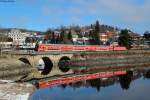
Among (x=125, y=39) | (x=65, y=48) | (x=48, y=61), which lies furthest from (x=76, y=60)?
(x=125, y=39)

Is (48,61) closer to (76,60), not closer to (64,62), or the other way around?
(64,62)

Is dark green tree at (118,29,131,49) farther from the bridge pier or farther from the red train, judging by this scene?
the bridge pier

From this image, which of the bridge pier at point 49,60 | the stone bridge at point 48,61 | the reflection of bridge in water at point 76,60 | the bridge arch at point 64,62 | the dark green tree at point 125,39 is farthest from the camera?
the dark green tree at point 125,39

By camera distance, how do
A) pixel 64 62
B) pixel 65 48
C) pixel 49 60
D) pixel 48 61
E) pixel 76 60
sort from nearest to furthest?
pixel 49 60 < pixel 48 61 < pixel 64 62 < pixel 76 60 < pixel 65 48

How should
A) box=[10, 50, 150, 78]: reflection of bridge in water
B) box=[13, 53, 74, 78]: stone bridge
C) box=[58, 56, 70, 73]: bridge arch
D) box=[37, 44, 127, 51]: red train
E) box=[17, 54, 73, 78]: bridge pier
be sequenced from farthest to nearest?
box=[37, 44, 127, 51]: red train, box=[58, 56, 70, 73]: bridge arch, box=[10, 50, 150, 78]: reflection of bridge in water, box=[17, 54, 73, 78]: bridge pier, box=[13, 53, 74, 78]: stone bridge

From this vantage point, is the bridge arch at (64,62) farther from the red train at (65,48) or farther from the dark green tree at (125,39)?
the dark green tree at (125,39)

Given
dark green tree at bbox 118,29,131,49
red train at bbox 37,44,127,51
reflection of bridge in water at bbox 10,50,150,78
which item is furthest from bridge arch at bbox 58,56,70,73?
dark green tree at bbox 118,29,131,49

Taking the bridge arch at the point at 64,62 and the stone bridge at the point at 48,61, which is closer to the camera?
the stone bridge at the point at 48,61

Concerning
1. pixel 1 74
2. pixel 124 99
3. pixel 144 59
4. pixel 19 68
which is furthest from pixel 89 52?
pixel 124 99

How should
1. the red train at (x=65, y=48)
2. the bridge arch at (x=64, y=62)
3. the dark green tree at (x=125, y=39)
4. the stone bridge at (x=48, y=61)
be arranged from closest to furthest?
the stone bridge at (x=48, y=61)
the bridge arch at (x=64, y=62)
the red train at (x=65, y=48)
the dark green tree at (x=125, y=39)

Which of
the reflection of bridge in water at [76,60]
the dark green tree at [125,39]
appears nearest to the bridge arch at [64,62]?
the reflection of bridge in water at [76,60]

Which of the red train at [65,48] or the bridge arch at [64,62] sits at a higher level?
the red train at [65,48]

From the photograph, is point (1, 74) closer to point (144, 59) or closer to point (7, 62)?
point (7, 62)

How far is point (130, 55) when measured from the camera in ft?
333
